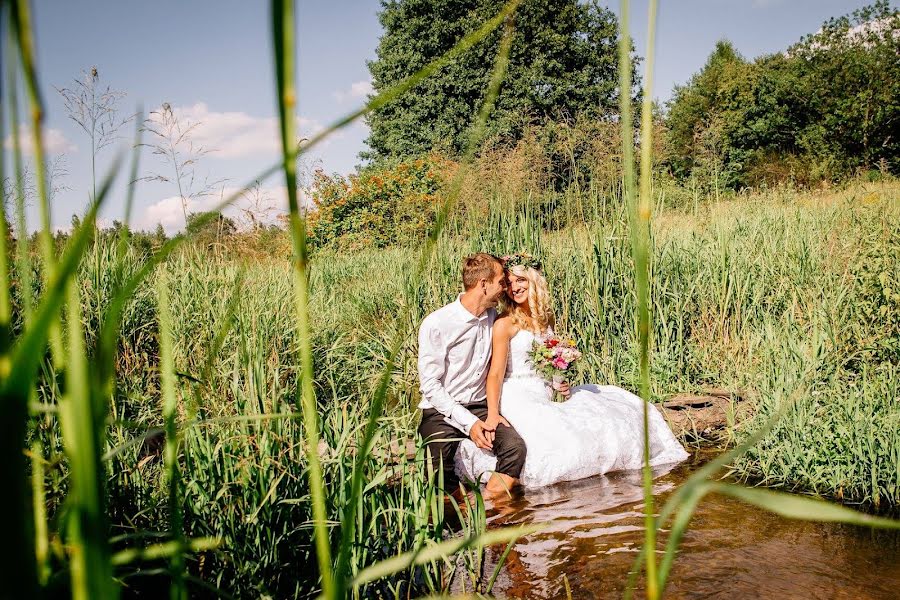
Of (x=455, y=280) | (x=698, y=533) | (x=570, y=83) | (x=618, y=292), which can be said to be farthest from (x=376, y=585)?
(x=570, y=83)

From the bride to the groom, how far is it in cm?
11

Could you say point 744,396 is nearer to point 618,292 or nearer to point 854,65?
point 618,292

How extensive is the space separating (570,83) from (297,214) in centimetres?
2348

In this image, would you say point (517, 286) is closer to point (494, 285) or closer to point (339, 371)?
point (494, 285)

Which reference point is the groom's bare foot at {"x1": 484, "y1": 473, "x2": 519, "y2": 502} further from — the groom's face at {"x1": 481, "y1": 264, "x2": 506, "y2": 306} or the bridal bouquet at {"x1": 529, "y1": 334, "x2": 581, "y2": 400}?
the groom's face at {"x1": 481, "y1": 264, "x2": 506, "y2": 306}

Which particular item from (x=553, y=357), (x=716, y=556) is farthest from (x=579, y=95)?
(x=716, y=556)

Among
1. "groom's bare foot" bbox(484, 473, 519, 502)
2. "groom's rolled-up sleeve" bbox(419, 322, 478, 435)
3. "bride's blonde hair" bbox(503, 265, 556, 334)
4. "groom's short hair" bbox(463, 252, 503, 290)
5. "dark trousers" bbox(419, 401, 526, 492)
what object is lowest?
"groom's bare foot" bbox(484, 473, 519, 502)

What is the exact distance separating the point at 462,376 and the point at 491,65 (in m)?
19.5

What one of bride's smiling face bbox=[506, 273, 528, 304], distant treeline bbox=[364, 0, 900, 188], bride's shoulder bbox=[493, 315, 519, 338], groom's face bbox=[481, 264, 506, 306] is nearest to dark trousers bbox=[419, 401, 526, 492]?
bride's shoulder bbox=[493, 315, 519, 338]

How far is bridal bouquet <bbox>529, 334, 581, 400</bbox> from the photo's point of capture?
4883mm

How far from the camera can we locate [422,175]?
15266 millimetres

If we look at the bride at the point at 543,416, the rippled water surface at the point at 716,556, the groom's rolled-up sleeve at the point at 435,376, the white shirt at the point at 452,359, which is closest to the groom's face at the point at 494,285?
the white shirt at the point at 452,359

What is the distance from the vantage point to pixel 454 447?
470 centimetres

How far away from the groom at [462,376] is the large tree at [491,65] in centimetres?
1681
